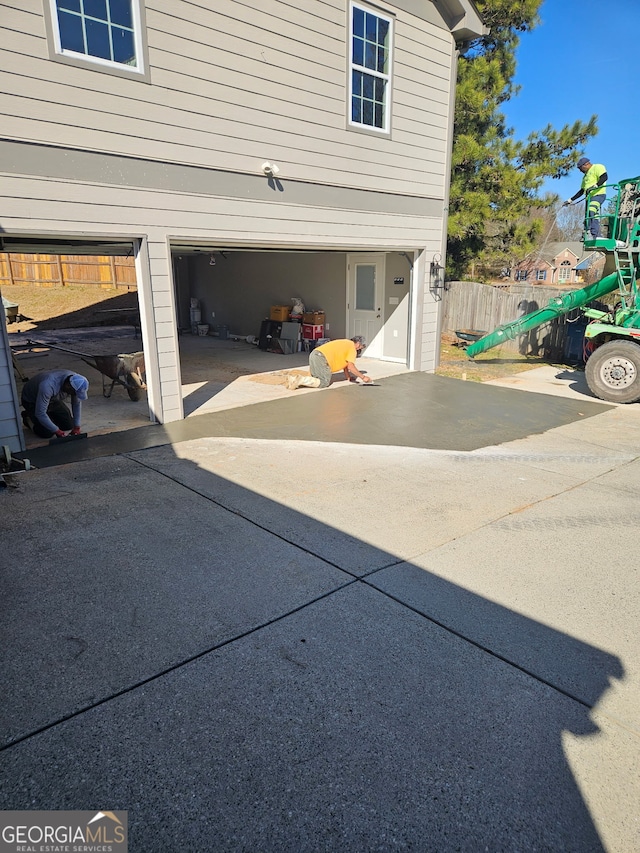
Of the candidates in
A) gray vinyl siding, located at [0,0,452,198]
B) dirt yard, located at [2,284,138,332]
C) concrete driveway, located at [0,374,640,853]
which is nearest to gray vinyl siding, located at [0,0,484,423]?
gray vinyl siding, located at [0,0,452,198]

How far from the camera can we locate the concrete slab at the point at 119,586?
2.58 m

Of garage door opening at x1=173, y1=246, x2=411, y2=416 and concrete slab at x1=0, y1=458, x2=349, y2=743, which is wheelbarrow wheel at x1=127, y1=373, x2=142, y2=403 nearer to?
garage door opening at x1=173, y1=246, x2=411, y2=416

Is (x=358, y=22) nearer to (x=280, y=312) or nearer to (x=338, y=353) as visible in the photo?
(x=338, y=353)

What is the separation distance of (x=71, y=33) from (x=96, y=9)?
1.30 ft

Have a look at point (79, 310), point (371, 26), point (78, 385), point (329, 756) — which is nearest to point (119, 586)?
point (329, 756)

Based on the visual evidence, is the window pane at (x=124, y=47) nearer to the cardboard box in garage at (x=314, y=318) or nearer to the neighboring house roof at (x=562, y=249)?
the cardboard box in garage at (x=314, y=318)

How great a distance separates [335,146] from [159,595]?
7191mm

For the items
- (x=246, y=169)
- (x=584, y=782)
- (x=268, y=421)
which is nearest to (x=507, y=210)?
(x=246, y=169)

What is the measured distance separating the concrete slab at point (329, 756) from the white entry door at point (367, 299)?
9504 mm

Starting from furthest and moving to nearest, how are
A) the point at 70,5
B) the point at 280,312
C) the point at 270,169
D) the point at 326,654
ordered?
the point at 280,312 < the point at 270,169 < the point at 70,5 < the point at 326,654

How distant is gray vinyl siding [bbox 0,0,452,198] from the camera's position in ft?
17.6

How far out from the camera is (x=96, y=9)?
5637 mm

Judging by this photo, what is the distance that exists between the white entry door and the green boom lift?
13.2 ft

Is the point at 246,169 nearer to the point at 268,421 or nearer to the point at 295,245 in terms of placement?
the point at 295,245
